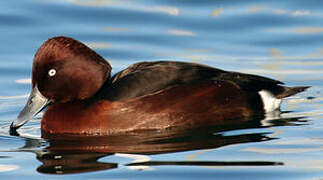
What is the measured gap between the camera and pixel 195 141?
730cm

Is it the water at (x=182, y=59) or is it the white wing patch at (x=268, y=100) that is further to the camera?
the white wing patch at (x=268, y=100)

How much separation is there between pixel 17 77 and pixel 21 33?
183cm

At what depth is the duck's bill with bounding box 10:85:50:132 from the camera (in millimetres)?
8188

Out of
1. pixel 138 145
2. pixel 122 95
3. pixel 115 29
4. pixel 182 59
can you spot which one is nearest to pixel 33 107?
pixel 122 95

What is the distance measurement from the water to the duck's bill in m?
0.12

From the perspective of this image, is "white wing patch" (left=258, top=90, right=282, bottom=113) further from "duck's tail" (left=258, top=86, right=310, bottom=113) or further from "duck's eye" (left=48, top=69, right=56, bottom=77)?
"duck's eye" (left=48, top=69, right=56, bottom=77)

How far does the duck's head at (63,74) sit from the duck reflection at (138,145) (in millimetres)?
515

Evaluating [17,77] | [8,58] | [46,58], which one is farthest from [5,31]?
[46,58]

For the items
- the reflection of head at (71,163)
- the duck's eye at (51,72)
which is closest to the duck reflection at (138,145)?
the reflection of head at (71,163)

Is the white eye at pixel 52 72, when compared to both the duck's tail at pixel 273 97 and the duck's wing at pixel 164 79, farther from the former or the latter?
the duck's tail at pixel 273 97

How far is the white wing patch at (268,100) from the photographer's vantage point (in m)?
8.59

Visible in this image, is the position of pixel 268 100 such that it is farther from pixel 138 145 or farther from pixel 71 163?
pixel 71 163

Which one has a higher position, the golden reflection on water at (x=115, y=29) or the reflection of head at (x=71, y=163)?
the golden reflection on water at (x=115, y=29)

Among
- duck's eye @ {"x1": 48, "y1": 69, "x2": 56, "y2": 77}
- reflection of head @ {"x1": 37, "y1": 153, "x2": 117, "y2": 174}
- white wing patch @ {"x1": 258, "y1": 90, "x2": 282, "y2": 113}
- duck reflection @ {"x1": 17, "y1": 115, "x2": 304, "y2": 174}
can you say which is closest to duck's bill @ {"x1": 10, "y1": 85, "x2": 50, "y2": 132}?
duck's eye @ {"x1": 48, "y1": 69, "x2": 56, "y2": 77}
